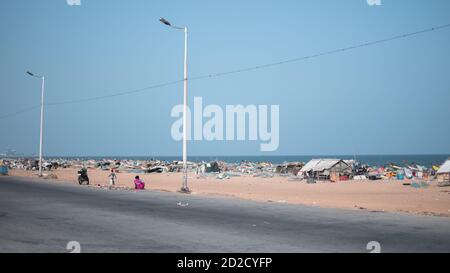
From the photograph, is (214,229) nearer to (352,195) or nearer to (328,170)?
(352,195)

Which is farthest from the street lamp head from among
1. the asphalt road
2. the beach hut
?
the beach hut

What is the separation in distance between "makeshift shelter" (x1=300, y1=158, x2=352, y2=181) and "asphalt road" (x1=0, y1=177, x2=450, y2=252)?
107ft

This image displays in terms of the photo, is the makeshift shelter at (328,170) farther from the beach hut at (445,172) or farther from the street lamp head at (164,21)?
the street lamp head at (164,21)

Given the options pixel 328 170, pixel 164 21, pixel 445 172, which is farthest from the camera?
pixel 328 170

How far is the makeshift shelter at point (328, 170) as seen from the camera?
48.6 meters

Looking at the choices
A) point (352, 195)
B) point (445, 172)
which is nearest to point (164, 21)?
point (352, 195)

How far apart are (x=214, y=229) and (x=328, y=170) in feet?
128

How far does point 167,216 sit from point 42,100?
127ft

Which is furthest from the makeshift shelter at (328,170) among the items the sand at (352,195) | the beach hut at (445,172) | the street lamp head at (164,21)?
the street lamp head at (164,21)

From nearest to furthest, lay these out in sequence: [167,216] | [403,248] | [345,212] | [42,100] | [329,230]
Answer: [403,248] → [329,230] → [167,216] → [345,212] → [42,100]

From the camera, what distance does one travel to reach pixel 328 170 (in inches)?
1916
